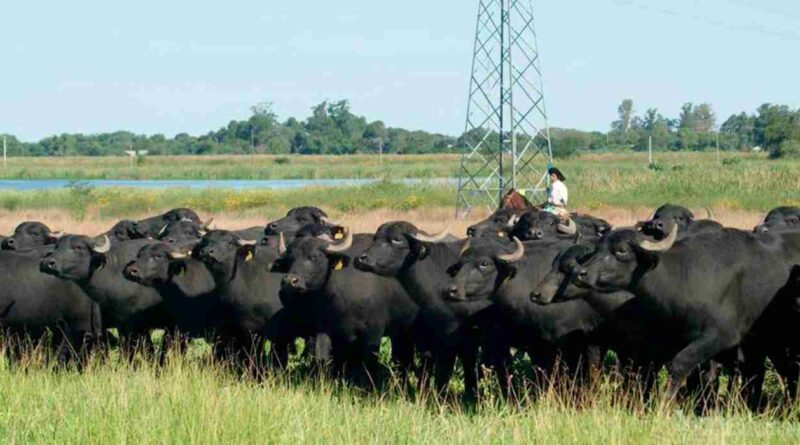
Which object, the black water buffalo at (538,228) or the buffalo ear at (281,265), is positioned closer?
the buffalo ear at (281,265)

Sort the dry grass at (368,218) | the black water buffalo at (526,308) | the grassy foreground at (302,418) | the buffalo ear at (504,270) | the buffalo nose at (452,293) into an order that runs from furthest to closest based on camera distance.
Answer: the dry grass at (368,218), the buffalo ear at (504,270), the black water buffalo at (526,308), the buffalo nose at (452,293), the grassy foreground at (302,418)

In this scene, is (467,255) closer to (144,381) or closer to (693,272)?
(693,272)

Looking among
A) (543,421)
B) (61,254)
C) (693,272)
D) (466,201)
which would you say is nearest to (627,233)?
(693,272)

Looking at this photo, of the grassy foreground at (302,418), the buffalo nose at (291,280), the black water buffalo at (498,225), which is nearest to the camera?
the grassy foreground at (302,418)

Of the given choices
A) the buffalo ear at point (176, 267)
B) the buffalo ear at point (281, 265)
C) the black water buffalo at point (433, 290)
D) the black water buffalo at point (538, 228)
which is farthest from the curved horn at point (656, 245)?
the buffalo ear at point (176, 267)

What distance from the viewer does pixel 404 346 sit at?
1360cm

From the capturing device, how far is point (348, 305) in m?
13.3

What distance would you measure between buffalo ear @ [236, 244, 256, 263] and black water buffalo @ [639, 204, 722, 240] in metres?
3.97

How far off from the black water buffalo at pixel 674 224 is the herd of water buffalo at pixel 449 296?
3 centimetres

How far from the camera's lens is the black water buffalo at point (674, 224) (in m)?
12.6

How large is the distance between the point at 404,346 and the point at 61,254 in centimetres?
357

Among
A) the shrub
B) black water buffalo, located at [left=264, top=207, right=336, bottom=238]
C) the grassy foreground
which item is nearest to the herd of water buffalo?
black water buffalo, located at [left=264, top=207, right=336, bottom=238]

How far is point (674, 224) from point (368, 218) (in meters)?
21.1

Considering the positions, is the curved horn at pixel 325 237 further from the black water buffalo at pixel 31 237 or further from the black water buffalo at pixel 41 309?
the black water buffalo at pixel 31 237
